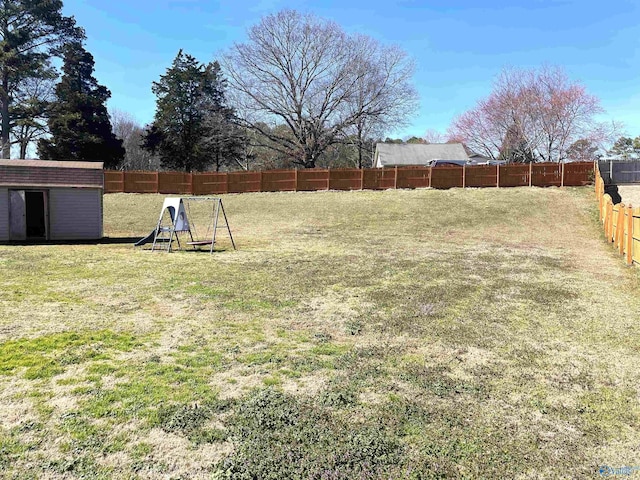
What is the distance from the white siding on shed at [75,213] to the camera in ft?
47.0

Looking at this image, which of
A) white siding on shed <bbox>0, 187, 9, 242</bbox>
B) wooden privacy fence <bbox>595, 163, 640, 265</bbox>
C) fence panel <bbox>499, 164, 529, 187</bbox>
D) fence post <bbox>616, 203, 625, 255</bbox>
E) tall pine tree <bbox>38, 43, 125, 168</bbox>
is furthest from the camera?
tall pine tree <bbox>38, 43, 125, 168</bbox>

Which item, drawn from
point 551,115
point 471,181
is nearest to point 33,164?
point 471,181

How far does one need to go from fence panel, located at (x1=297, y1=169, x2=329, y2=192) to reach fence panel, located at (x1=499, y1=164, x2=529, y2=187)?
391 inches

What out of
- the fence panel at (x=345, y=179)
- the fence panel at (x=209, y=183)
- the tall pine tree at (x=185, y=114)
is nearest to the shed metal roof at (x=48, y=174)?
the fence panel at (x=209, y=183)

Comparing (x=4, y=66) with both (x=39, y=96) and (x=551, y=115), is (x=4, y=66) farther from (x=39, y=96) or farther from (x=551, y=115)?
(x=551, y=115)

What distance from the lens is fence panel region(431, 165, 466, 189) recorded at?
24.5 metres

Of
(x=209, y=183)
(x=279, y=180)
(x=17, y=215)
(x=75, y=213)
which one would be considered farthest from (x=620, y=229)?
(x=209, y=183)

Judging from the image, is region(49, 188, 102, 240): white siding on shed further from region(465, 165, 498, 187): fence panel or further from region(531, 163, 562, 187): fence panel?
region(531, 163, 562, 187): fence panel

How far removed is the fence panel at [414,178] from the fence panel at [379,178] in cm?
42

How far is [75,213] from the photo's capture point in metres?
14.6

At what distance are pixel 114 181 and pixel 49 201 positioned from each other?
14.1 meters

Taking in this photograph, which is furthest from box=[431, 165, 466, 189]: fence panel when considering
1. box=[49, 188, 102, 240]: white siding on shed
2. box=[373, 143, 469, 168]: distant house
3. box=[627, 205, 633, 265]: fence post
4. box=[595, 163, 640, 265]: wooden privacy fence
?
box=[49, 188, 102, 240]: white siding on shed

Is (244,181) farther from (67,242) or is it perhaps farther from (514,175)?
(514,175)

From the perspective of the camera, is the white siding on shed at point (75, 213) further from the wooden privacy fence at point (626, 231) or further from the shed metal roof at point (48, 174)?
the wooden privacy fence at point (626, 231)
